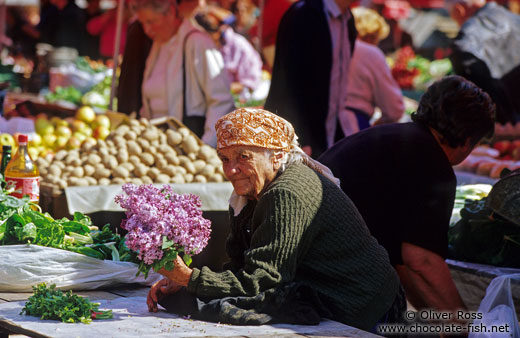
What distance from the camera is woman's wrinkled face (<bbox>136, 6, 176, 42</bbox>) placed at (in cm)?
582

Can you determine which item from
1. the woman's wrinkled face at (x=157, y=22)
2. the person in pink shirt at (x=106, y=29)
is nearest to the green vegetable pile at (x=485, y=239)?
the woman's wrinkled face at (x=157, y=22)

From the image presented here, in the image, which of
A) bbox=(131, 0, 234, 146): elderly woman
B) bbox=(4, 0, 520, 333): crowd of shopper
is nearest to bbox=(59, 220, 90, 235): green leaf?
bbox=(4, 0, 520, 333): crowd of shopper

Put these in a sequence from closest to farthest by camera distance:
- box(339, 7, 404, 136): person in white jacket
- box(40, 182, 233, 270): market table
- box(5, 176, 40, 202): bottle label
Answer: box(5, 176, 40, 202): bottle label → box(40, 182, 233, 270): market table → box(339, 7, 404, 136): person in white jacket

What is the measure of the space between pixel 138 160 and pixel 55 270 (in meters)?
1.93

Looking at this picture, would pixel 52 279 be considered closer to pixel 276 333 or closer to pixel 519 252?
pixel 276 333

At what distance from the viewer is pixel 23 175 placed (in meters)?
4.31

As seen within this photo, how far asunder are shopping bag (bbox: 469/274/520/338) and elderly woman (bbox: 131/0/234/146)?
257cm

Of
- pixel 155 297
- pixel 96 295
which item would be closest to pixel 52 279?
pixel 96 295

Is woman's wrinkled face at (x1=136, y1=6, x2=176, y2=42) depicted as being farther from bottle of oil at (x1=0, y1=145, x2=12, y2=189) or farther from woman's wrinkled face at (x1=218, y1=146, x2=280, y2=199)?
woman's wrinkled face at (x1=218, y1=146, x2=280, y2=199)

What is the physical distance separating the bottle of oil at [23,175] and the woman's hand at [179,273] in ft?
4.88

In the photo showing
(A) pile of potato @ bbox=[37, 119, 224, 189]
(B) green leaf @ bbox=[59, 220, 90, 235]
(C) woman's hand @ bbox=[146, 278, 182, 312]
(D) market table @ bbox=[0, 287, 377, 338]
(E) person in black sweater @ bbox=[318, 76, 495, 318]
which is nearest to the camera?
(D) market table @ bbox=[0, 287, 377, 338]

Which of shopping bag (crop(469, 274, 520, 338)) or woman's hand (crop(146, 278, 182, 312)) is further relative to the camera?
shopping bag (crop(469, 274, 520, 338))

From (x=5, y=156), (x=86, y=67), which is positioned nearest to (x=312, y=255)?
(x=5, y=156)

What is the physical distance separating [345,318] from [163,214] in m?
0.72
